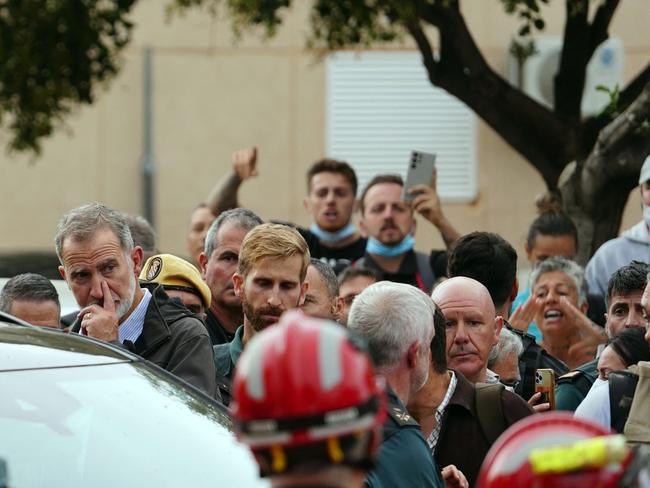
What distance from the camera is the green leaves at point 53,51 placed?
11.8 metres

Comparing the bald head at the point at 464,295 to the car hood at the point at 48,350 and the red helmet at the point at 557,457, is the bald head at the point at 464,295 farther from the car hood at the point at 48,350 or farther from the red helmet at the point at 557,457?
the red helmet at the point at 557,457

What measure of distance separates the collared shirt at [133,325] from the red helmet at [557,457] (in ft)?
10.2

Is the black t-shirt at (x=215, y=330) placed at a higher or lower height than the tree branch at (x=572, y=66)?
lower

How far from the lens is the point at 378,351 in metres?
4.39

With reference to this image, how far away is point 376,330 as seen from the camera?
4.42 meters

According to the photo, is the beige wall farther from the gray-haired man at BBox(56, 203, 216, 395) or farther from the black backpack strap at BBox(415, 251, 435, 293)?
the gray-haired man at BBox(56, 203, 216, 395)

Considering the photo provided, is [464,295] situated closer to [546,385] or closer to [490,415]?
[546,385]

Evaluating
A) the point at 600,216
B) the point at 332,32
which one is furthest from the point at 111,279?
the point at 332,32

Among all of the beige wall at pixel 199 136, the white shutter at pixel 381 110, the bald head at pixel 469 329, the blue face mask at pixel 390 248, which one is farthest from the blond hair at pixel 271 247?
the beige wall at pixel 199 136

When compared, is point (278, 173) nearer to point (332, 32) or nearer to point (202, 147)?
point (202, 147)

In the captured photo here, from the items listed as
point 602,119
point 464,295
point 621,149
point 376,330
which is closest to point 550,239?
point 621,149

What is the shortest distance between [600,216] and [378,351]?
5681mm

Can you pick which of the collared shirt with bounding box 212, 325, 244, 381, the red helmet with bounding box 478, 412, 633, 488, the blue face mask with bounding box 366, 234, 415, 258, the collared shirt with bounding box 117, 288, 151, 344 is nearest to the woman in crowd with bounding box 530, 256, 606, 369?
the blue face mask with bounding box 366, 234, 415, 258

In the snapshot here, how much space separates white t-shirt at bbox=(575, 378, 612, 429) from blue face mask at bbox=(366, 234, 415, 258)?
10.6 ft
